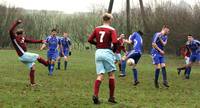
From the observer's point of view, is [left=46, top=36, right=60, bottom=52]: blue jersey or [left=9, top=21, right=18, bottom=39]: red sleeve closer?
[left=9, top=21, right=18, bottom=39]: red sleeve

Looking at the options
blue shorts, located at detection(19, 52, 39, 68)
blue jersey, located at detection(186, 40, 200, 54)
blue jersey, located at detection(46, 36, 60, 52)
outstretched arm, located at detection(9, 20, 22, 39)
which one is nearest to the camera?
outstretched arm, located at detection(9, 20, 22, 39)

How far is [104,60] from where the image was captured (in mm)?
11695

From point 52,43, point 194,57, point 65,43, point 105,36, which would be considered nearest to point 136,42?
point 194,57

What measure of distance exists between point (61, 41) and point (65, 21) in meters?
65.3

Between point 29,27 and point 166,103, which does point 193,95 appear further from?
point 29,27

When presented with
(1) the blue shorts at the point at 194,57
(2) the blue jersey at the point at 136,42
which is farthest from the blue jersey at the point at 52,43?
(1) the blue shorts at the point at 194,57

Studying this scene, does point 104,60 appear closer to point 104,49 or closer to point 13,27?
point 104,49

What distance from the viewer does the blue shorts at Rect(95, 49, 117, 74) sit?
38.2 ft

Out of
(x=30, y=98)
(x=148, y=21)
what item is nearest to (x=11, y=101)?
(x=30, y=98)

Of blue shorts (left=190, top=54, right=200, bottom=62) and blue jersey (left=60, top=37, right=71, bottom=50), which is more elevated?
blue jersey (left=60, top=37, right=71, bottom=50)

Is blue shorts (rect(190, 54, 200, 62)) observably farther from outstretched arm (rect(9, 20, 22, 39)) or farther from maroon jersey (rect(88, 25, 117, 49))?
maroon jersey (rect(88, 25, 117, 49))

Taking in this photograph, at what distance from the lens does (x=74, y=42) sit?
88.0 m

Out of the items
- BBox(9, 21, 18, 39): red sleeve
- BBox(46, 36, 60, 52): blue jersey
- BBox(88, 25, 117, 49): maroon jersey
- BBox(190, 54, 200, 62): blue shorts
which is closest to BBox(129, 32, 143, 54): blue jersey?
BBox(9, 21, 18, 39): red sleeve

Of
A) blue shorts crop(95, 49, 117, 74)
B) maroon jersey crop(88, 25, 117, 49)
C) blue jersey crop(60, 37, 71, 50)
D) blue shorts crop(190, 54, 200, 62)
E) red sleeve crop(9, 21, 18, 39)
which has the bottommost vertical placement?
blue shorts crop(95, 49, 117, 74)
